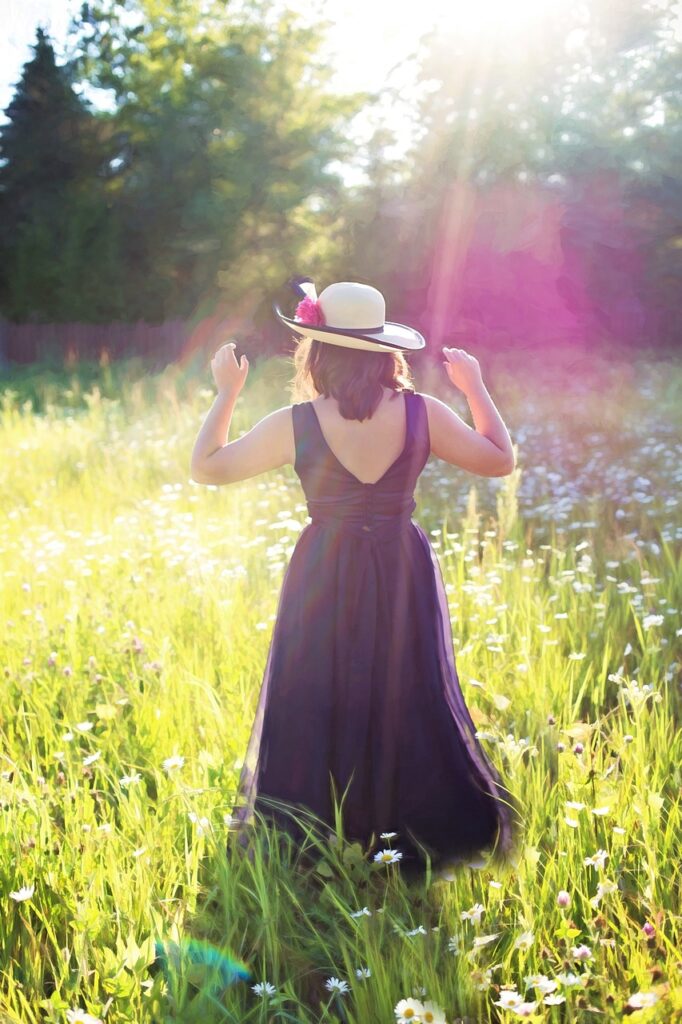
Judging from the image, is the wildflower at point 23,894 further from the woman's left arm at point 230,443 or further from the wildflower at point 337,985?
the woman's left arm at point 230,443

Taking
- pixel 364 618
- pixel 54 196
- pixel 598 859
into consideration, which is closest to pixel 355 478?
pixel 364 618

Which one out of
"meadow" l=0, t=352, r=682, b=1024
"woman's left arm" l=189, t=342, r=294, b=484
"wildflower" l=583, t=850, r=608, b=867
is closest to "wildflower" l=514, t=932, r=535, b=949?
"meadow" l=0, t=352, r=682, b=1024

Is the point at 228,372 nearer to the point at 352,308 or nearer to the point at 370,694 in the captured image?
the point at 352,308

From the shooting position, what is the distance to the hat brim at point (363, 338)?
8.38ft

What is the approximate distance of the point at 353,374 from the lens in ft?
8.75

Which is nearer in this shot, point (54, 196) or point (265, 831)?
point (265, 831)

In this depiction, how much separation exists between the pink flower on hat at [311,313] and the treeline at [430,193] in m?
14.3

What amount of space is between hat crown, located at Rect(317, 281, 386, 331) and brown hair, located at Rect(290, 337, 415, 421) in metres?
0.08

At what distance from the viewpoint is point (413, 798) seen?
9.29 feet

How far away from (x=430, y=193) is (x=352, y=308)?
1506 centimetres

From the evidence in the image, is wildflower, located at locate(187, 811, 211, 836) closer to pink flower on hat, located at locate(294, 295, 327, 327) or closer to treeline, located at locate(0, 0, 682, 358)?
pink flower on hat, located at locate(294, 295, 327, 327)

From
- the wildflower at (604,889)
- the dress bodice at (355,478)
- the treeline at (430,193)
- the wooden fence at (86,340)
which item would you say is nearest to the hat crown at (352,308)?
the dress bodice at (355,478)

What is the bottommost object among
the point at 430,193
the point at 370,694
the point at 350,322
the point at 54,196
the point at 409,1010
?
the point at 409,1010

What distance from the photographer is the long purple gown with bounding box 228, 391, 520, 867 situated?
277 centimetres
